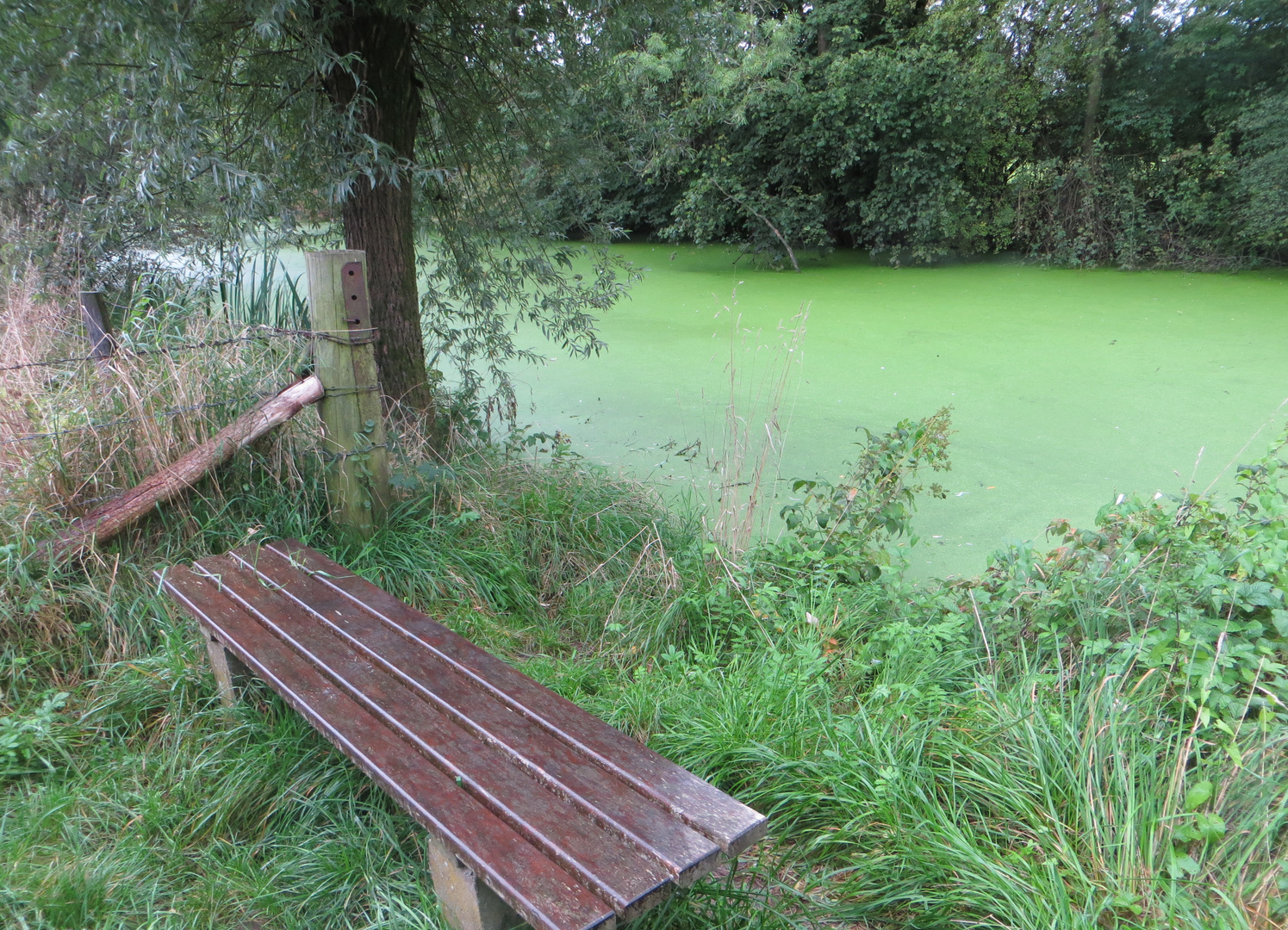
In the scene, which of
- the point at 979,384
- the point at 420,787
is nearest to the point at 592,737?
the point at 420,787

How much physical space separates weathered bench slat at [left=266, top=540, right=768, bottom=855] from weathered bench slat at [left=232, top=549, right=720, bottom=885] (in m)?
0.01

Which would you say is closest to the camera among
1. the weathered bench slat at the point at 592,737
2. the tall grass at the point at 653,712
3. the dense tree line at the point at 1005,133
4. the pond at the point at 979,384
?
the weathered bench slat at the point at 592,737

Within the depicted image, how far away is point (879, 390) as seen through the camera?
4.55 metres

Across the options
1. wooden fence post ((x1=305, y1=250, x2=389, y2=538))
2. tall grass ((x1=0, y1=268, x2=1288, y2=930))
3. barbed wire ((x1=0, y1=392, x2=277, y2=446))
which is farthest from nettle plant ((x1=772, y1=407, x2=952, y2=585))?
barbed wire ((x1=0, y1=392, x2=277, y2=446))

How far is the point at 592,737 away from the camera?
1370 mm

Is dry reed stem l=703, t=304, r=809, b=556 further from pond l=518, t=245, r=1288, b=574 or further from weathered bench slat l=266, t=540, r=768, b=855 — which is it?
weathered bench slat l=266, t=540, r=768, b=855

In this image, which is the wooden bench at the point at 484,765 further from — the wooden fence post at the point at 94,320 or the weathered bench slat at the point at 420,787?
the wooden fence post at the point at 94,320

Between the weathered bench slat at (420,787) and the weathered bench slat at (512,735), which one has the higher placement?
the weathered bench slat at (512,735)

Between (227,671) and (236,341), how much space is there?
3.27 feet

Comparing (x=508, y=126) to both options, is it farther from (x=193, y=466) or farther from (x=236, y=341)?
(x=193, y=466)

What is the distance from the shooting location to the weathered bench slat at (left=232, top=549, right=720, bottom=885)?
1.14 m

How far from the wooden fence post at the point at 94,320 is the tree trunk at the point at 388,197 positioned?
2.85 feet

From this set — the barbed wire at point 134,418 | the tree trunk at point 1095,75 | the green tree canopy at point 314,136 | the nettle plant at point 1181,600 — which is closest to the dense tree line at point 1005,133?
the tree trunk at point 1095,75

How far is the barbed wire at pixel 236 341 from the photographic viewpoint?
2.18m
